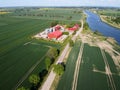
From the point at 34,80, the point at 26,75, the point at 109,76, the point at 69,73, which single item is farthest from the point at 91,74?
the point at 26,75

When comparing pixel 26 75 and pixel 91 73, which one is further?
pixel 91 73

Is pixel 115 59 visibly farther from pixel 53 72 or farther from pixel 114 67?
pixel 53 72

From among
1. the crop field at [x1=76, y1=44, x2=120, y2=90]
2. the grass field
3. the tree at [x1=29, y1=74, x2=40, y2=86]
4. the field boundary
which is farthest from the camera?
the crop field at [x1=76, y1=44, x2=120, y2=90]

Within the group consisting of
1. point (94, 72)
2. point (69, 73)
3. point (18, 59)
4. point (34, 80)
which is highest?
point (34, 80)

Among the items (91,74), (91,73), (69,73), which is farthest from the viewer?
(91,73)

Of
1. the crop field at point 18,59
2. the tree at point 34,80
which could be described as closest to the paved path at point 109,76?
the tree at point 34,80

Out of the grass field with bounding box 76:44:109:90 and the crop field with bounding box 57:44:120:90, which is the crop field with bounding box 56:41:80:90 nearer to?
the crop field with bounding box 57:44:120:90

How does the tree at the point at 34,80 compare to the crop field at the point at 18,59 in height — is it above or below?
above

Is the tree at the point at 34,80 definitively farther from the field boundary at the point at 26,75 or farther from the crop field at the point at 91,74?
the crop field at the point at 91,74

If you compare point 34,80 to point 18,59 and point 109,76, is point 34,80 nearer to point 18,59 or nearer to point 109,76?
point 18,59

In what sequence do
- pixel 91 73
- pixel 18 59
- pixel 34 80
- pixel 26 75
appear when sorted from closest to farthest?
pixel 34 80, pixel 26 75, pixel 91 73, pixel 18 59

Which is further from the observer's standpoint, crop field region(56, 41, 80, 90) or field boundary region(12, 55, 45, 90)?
crop field region(56, 41, 80, 90)

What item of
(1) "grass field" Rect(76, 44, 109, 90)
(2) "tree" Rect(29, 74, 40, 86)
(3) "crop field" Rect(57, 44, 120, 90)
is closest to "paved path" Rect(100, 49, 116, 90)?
(3) "crop field" Rect(57, 44, 120, 90)
